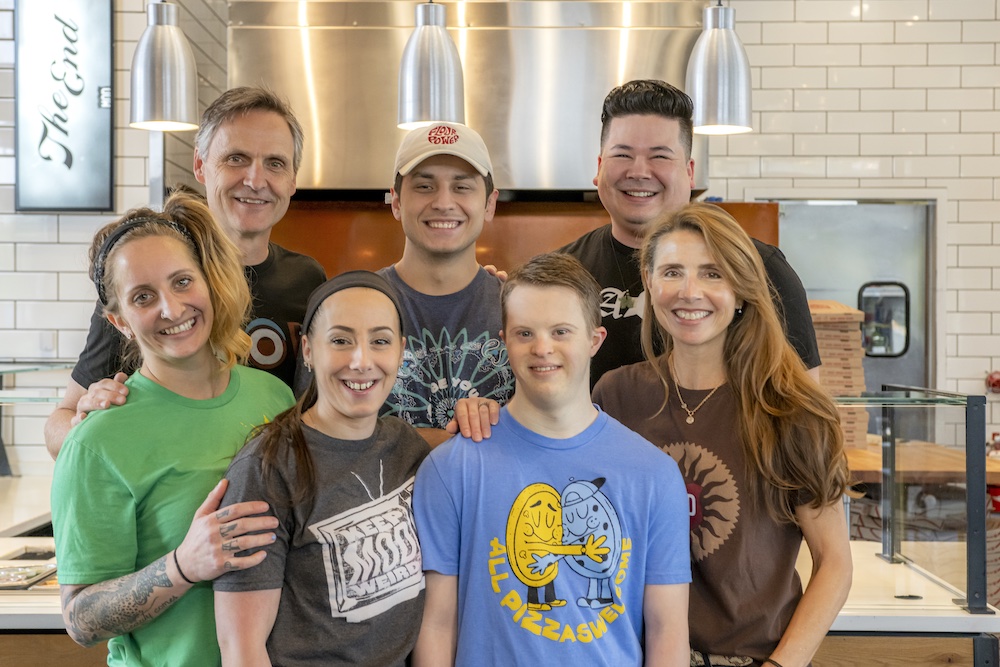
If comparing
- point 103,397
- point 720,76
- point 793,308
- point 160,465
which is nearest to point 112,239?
point 103,397

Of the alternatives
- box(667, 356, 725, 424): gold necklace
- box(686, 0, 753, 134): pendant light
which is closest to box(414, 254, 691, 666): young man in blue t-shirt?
box(667, 356, 725, 424): gold necklace

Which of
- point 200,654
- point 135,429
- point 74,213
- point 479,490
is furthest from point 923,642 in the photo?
point 74,213

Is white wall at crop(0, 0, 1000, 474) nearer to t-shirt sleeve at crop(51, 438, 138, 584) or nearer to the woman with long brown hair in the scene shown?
the woman with long brown hair

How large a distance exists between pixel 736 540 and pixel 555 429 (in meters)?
0.36

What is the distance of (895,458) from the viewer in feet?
7.26

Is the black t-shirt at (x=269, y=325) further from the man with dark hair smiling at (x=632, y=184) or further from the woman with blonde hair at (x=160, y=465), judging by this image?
the man with dark hair smiling at (x=632, y=184)

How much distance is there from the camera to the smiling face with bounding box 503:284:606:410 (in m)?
1.54

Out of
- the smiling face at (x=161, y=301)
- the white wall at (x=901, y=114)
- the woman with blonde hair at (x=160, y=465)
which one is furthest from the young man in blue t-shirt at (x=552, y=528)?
the white wall at (x=901, y=114)

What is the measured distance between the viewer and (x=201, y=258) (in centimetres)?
158

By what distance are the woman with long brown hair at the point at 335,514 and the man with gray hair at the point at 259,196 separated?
1.53 feet

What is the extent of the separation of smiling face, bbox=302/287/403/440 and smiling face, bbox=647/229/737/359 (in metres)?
0.49

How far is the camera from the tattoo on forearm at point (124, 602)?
1388mm

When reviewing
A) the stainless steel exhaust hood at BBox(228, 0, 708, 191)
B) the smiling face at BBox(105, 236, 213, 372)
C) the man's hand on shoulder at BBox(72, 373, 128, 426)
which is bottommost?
the man's hand on shoulder at BBox(72, 373, 128, 426)

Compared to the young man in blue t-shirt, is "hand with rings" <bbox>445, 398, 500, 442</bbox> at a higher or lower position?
higher
